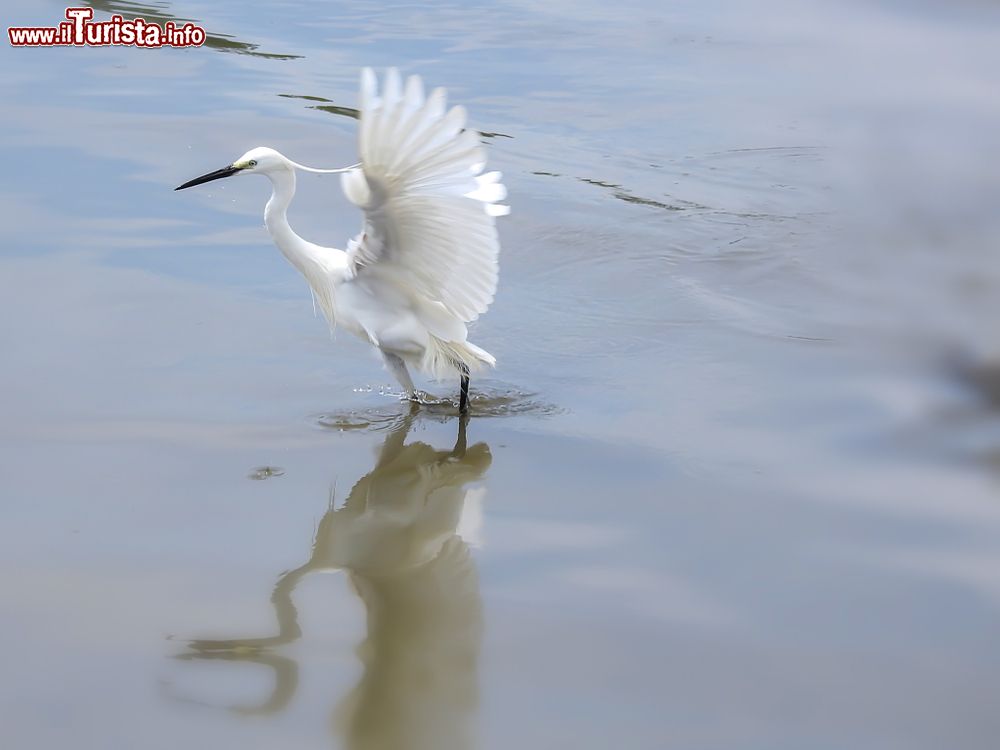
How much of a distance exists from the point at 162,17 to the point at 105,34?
0.84 metres

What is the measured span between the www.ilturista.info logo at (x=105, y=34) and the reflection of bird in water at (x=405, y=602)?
6.99 meters

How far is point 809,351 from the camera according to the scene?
604 centimetres

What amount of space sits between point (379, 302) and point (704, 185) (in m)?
3.40

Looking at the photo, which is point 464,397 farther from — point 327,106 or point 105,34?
point 105,34

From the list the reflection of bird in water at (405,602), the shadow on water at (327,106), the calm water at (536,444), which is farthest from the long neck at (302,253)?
the shadow on water at (327,106)

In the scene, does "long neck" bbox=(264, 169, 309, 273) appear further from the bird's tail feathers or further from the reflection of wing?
the reflection of wing

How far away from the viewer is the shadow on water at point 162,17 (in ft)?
35.9

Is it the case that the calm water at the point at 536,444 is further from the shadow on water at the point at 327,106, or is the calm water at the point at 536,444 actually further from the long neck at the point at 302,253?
the long neck at the point at 302,253

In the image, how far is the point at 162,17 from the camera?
11.9 metres

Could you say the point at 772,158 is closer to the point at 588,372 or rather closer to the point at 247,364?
the point at 588,372

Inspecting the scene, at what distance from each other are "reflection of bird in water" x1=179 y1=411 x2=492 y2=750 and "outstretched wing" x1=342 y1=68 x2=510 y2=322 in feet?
2.20

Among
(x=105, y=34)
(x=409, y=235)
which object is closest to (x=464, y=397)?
(x=409, y=235)

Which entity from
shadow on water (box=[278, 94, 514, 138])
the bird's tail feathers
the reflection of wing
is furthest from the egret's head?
shadow on water (box=[278, 94, 514, 138])

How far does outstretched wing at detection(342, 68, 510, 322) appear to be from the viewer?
4.54 meters
